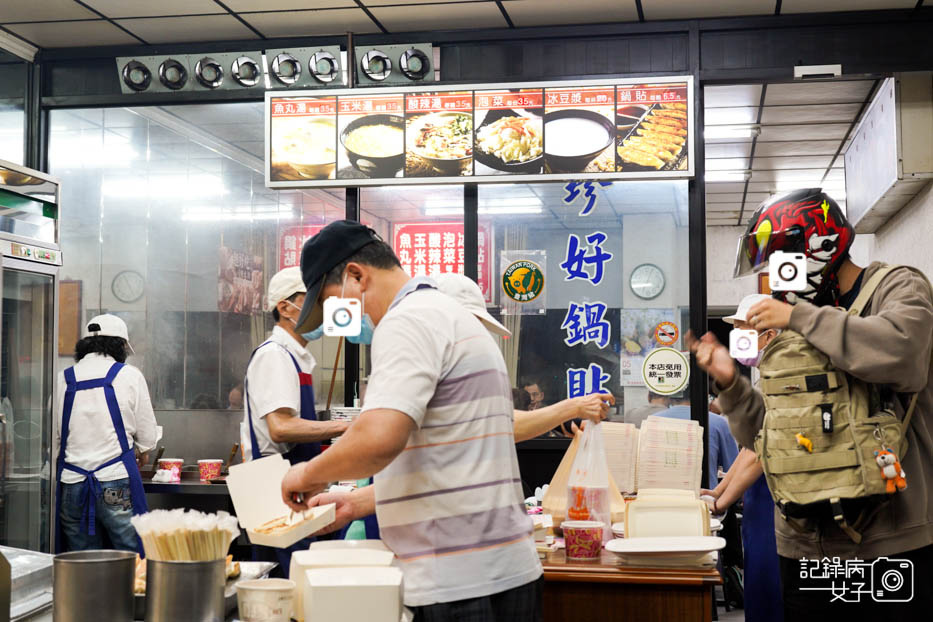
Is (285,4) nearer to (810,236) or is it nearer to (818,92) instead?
(810,236)

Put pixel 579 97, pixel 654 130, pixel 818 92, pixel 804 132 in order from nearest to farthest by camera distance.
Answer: pixel 654 130, pixel 579 97, pixel 818 92, pixel 804 132

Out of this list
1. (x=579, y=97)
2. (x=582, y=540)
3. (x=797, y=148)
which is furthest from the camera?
(x=797, y=148)

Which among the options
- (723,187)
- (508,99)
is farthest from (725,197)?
(508,99)

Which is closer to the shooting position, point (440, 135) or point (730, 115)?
point (440, 135)

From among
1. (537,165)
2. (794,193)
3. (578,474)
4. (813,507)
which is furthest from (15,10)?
(813,507)

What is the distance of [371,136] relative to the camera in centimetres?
554

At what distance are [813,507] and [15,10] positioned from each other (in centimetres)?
508

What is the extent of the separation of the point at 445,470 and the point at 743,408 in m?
1.18

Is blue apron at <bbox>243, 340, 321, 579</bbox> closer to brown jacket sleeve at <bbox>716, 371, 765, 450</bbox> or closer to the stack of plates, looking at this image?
the stack of plates

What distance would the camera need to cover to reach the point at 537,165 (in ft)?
17.7

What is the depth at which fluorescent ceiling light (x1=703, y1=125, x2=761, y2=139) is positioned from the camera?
786 centimetres

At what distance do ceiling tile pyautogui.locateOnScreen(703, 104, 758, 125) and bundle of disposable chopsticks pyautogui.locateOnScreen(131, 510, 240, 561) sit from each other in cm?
625

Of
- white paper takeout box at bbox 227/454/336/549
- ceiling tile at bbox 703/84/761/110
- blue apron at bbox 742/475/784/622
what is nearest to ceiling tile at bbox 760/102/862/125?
ceiling tile at bbox 703/84/761/110

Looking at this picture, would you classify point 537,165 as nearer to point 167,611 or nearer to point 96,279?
point 96,279
